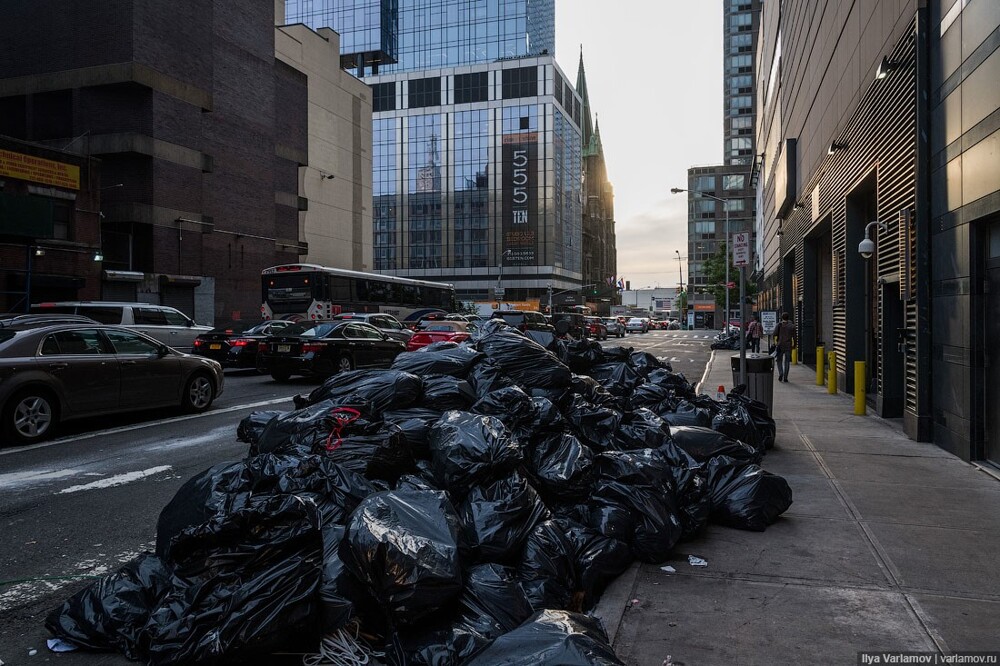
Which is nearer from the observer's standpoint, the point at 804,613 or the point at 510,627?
the point at 510,627

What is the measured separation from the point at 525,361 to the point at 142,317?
14.8 meters

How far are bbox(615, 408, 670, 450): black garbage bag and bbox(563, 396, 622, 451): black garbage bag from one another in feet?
0.26

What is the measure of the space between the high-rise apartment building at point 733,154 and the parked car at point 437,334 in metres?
77.0

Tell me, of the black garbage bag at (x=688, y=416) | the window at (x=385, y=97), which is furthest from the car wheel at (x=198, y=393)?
the window at (x=385, y=97)

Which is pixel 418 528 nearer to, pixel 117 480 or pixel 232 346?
pixel 117 480

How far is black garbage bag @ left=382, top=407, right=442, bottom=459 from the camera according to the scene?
14.9 feet

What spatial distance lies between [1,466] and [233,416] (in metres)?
3.50

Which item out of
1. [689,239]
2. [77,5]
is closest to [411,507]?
[77,5]

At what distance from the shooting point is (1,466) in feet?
22.2

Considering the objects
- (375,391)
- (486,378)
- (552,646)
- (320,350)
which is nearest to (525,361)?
(486,378)

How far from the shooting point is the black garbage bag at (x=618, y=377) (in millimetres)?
7914

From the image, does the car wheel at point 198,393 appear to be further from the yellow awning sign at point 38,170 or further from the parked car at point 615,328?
the parked car at point 615,328

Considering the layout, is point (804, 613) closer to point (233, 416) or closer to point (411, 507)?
point (411, 507)

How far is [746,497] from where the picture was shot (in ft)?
16.0
